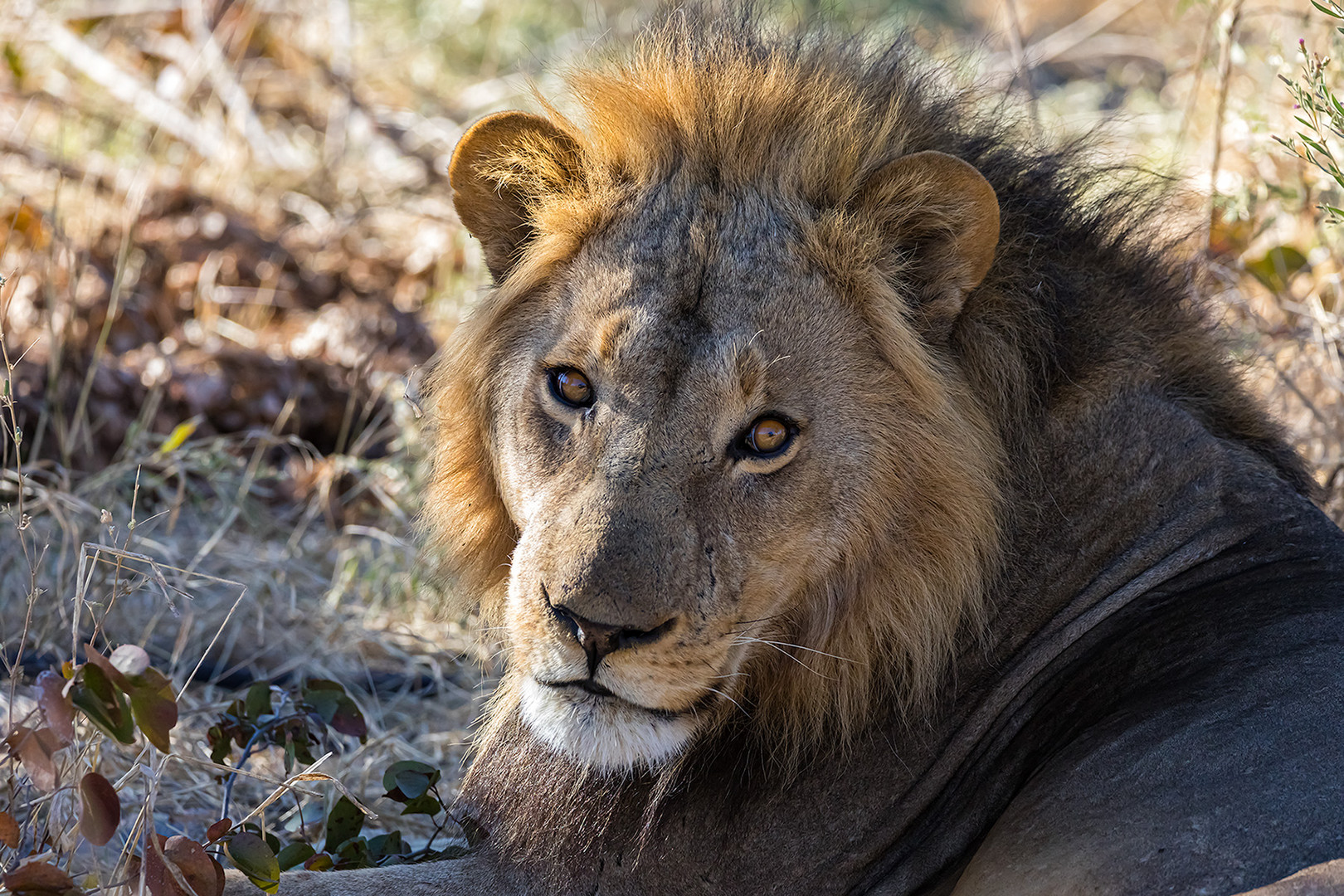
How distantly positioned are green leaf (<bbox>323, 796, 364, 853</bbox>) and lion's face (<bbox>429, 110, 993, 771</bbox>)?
671mm

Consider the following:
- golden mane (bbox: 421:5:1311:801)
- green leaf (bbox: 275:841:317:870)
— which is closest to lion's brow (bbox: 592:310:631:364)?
golden mane (bbox: 421:5:1311:801)

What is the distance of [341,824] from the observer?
3.50 meters

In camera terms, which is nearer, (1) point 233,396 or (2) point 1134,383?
(2) point 1134,383

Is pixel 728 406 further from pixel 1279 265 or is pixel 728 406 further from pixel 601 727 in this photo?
pixel 1279 265

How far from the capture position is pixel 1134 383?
10.7 ft

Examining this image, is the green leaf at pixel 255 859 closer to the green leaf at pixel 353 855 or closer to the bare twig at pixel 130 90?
the green leaf at pixel 353 855

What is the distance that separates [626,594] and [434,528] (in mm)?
1081

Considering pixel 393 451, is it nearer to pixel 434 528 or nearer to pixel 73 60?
pixel 434 528

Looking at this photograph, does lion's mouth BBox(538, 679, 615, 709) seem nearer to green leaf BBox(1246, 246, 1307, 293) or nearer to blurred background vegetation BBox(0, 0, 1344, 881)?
blurred background vegetation BBox(0, 0, 1344, 881)

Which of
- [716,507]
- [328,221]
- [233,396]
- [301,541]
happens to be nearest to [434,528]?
[716,507]

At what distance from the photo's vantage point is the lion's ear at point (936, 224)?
2984mm

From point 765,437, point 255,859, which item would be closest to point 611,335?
point 765,437

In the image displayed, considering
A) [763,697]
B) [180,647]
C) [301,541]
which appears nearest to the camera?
[763,697]

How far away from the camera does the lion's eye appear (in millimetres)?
3037
